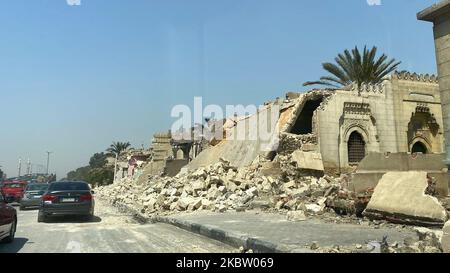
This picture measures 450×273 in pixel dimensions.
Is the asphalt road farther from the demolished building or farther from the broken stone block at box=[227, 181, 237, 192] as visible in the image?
the demolished building

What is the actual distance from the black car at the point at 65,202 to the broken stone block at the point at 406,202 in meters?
9.09

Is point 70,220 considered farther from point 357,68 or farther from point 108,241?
point 357,68

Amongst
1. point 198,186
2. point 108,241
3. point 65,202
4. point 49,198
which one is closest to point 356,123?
point 198,186

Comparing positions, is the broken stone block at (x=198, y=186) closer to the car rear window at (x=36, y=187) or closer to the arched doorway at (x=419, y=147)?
the car rear window at (x=36, y=187)

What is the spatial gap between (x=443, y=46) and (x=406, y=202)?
12.6 feet

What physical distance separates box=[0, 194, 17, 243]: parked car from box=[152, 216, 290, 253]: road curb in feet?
13.8

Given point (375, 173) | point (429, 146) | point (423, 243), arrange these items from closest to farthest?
point (423, 243), point (375, 173), point (429, 146)

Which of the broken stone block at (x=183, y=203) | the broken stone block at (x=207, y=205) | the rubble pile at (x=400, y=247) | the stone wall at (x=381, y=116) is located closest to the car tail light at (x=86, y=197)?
the broken stone block at (x=183, y=203)

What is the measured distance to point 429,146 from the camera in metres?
29.5

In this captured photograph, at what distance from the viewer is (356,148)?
25.4m

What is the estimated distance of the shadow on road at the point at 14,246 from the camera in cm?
795
